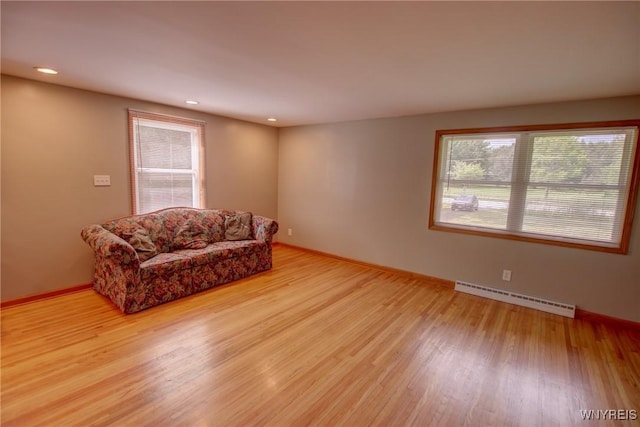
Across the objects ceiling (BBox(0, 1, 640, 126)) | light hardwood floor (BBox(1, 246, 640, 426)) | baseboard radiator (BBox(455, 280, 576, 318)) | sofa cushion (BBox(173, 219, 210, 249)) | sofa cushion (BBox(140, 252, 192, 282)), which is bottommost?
light hardwood floor (BBox(1, 246, 640, 426))

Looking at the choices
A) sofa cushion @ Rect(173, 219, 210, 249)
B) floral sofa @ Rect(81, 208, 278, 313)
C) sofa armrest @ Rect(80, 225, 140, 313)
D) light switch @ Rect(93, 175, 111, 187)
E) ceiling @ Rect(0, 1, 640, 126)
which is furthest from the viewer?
sofa cushion @ Rect(173, 219, 210, 249)

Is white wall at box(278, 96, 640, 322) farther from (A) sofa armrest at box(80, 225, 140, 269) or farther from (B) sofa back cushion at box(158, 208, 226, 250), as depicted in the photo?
(A) sofa armrest at box(80, 225, 140, 269)

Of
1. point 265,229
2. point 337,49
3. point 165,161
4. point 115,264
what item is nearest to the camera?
point 337,49

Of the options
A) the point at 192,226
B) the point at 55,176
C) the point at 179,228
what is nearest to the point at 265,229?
the point at 192,226

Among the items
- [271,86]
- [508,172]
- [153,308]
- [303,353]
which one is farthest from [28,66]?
[508,172]

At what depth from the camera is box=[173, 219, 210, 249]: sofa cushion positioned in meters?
3.59

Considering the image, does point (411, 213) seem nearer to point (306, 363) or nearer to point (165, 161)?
point (306, 363)

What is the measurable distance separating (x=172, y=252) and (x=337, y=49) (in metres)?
2.87

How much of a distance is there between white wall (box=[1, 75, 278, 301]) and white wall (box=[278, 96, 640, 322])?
2484 mm

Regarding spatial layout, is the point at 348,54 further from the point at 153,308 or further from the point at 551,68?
the point at 153,308

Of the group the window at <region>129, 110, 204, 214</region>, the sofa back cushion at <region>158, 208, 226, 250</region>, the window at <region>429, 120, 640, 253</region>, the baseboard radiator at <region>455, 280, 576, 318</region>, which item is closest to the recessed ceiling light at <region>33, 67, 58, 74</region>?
the window at <region>129, 110, 204, 214</region>

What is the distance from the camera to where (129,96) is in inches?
135

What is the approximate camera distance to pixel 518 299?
3.35 metres

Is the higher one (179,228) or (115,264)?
(179,228)
